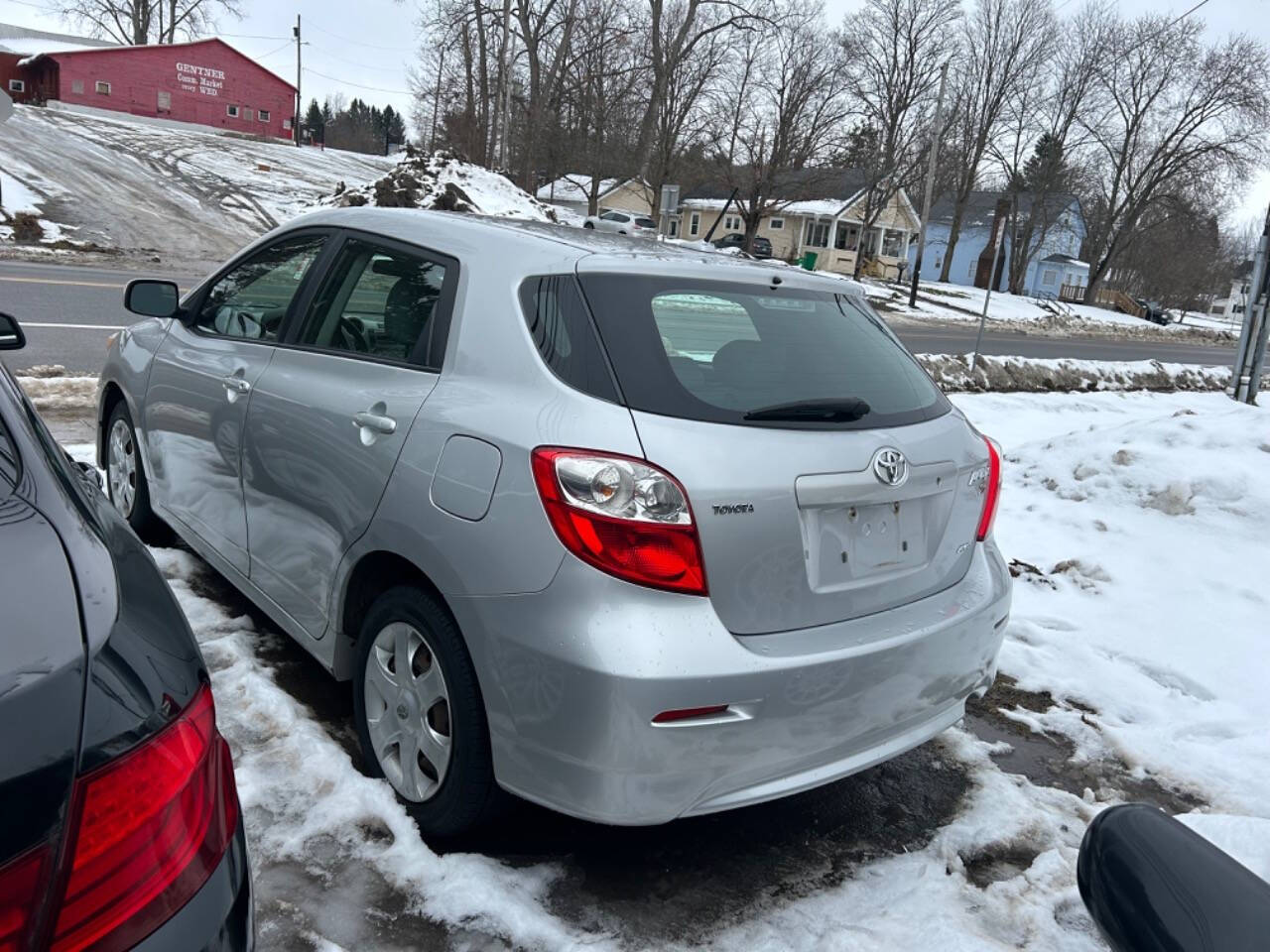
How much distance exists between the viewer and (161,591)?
157 cm

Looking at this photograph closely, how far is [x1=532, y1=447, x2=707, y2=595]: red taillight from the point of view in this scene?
2.14 metres

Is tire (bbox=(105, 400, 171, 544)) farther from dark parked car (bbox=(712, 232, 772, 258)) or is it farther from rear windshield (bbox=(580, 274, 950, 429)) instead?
dark parked car (bbox=(712, 232, 772, 258))

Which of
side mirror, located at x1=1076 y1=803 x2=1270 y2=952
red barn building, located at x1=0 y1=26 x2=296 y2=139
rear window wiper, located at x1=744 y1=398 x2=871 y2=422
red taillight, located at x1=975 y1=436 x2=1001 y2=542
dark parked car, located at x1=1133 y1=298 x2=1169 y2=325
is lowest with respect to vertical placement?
side mirror, located at x1=1076 y1=803 x2=1270 y2=952

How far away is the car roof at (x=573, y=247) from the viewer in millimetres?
2648

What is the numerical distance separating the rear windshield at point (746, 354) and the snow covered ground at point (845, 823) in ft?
4.12

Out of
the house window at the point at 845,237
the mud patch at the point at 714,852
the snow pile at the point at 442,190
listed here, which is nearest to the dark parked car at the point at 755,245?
the house window at the point at 845,237

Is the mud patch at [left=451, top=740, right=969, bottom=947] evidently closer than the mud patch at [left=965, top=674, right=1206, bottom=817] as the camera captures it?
Yes

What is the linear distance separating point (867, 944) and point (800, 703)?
62 centimetres

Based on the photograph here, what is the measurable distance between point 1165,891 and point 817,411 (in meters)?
1.46

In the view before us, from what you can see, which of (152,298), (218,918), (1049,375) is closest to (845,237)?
(1049,375)

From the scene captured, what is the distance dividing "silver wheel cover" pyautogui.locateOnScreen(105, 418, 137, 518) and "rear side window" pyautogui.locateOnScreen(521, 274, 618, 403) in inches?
107

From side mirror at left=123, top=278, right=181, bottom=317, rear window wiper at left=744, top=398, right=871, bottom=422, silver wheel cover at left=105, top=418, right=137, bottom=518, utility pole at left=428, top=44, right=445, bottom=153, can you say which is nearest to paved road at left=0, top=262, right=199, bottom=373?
silver wheel cover at left=105, top=418, right=137, bottom=518

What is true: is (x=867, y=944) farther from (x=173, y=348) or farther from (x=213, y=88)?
(x=213, y=88)

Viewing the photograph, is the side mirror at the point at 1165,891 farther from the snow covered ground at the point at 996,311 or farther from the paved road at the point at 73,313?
the snow covered ground at the point at 996,311
